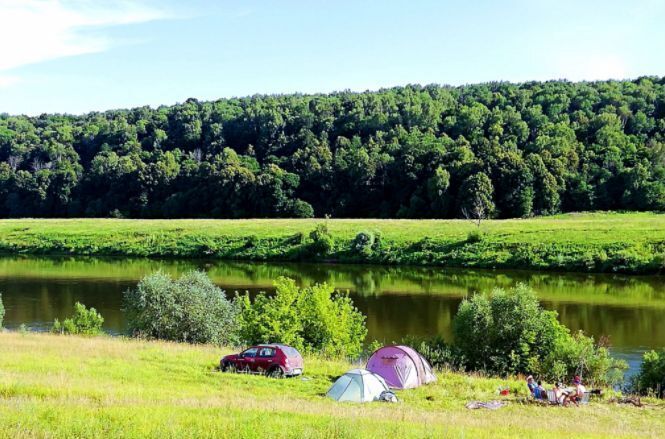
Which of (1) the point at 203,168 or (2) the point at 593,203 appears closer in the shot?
(2) the point at 593,203

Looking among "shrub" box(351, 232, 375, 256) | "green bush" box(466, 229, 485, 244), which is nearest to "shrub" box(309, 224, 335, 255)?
"shrub" box(351, 232, 375, 256)

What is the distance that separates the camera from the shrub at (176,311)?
34.4m

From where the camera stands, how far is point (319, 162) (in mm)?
143375

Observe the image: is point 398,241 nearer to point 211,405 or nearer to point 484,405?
point 484,405

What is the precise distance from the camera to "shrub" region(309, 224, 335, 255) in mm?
81812

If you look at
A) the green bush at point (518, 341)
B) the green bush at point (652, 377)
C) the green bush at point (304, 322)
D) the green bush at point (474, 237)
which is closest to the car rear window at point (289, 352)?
the green bush at point (304, 322)

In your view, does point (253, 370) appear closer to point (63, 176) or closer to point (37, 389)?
point (37, 389)

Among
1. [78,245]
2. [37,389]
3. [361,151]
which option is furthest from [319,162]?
[37,389]

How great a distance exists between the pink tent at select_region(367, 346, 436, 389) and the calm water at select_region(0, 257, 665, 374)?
44.0 feet

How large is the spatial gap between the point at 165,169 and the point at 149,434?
5565 inches

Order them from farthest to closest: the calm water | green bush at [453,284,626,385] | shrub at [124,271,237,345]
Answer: the calm water, shrub at [124,271,237,345], green bush at [453,284,626,385]

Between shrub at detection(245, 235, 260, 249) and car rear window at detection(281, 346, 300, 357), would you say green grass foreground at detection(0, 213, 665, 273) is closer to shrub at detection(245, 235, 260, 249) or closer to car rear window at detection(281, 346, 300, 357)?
shrub at detection(245, 235, 260, 249)

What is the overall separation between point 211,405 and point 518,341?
1873 cm

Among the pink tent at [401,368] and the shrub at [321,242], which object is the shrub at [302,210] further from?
the pink tent at [401,368]
